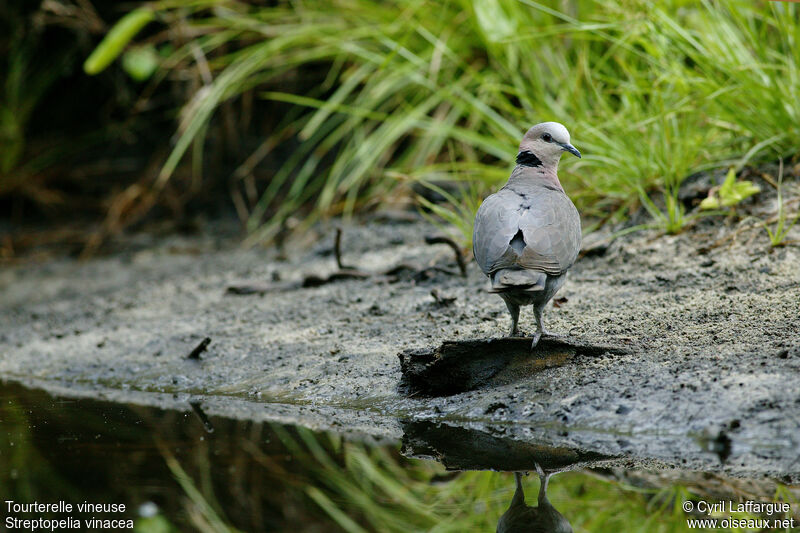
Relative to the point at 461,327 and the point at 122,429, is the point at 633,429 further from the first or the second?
the point at 122,429

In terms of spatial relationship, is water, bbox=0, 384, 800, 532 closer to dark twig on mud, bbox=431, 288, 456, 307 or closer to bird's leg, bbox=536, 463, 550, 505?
bird's leg, bbox=536, 463, 550, 505

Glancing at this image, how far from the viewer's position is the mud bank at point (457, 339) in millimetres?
2225

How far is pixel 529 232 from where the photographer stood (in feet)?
7.72

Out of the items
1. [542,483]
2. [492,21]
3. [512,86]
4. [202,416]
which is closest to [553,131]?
[542,483]

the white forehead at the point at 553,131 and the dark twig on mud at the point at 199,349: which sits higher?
the white forehead at the point at 553,131

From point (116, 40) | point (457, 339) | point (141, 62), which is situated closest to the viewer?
point (457, 339)

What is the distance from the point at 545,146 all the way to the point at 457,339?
2.28 feet

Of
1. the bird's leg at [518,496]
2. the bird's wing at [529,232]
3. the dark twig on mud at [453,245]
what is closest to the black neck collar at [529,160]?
the bird's wing at [529,232]

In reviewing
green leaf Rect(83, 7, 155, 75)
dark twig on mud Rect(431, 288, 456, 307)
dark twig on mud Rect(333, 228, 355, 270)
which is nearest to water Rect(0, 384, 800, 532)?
dark twig on mud Rect(431, 288, 456, 307)

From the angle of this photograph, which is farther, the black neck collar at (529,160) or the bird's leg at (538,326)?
the black neck collar at (529,160)

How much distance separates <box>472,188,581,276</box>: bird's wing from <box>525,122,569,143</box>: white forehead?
0.28 metres

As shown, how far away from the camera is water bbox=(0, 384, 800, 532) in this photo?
6.05ft

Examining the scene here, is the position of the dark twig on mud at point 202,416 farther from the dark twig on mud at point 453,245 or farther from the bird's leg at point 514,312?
the dark twig on mud at point 453,245

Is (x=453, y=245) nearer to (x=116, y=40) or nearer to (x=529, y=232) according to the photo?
(x=529, y=232)
